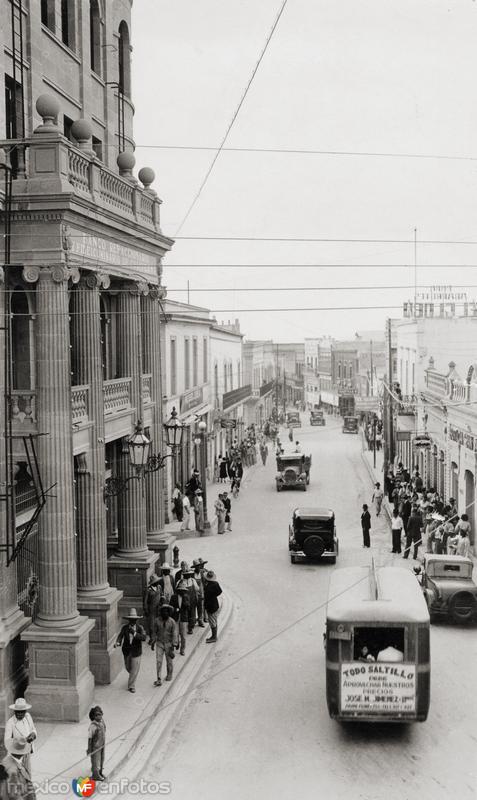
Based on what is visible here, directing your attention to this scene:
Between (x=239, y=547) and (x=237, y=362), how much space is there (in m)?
35.4

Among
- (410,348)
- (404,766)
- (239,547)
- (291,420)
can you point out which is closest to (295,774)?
(404,766)

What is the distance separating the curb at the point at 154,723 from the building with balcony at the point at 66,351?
3.47 feet

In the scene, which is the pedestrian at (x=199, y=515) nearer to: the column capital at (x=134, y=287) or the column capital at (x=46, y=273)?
the column capital at (x=134, y=287)

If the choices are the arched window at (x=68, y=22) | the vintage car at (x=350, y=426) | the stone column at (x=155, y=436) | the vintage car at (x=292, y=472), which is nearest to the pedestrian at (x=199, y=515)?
the stone column at (x=155, y=436)

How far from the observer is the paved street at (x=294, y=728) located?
36.9 feet

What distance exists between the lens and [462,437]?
28.1 m

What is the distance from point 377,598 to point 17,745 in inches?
205

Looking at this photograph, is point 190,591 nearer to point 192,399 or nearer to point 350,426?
point 192,399

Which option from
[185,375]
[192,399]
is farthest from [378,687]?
[192,399]

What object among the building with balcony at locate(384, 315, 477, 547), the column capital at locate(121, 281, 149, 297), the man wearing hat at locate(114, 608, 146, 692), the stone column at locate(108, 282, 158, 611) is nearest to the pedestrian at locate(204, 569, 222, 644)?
the stone column at locate(108, 282, 158, 611)

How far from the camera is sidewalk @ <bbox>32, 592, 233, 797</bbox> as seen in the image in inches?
453

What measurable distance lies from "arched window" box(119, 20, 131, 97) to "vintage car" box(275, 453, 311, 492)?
75.1ft

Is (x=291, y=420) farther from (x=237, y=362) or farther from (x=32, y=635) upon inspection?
(x=32, y=635)

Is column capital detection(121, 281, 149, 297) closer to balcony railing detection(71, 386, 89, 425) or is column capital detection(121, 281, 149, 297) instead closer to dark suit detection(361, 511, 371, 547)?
balcony railing detection(71, 386, 89, 425)
